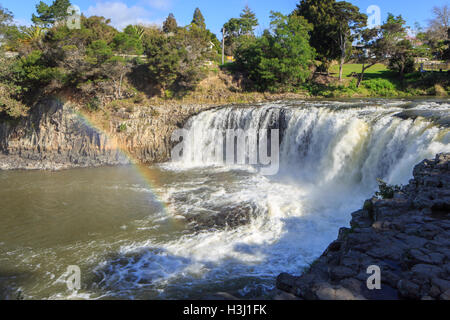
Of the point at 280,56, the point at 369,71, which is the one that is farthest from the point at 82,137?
the point at 369,71

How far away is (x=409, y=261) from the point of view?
12.4ft

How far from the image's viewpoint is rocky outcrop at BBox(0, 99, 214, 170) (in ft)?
54.0

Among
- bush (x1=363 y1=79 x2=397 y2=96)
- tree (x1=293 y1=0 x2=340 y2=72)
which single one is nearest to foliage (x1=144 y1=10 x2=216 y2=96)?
tree (x1=293 y1=0 x2=340 y2=72)

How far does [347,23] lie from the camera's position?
25.8m

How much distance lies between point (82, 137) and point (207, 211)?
1062cm

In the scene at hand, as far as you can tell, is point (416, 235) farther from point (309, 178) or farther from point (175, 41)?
point (175, 41)

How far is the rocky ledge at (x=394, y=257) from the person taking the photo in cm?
341

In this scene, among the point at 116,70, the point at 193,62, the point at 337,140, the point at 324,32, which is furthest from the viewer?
the point at 324,32

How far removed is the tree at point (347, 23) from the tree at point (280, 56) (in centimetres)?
363

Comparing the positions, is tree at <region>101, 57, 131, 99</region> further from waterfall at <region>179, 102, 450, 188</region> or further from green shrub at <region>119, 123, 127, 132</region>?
waterfall at <region>179, 102, 450, 188</region>

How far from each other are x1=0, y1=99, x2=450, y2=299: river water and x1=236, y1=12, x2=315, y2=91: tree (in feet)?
29.3

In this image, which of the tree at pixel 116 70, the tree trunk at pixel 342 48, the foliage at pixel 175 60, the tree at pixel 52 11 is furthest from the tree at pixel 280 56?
the tree at pixel 52 11

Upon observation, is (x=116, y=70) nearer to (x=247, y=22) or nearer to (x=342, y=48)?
(x=342, y=48)
